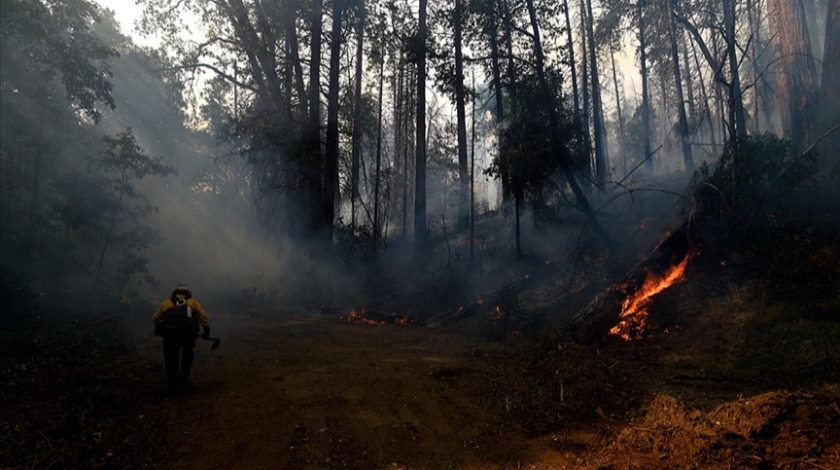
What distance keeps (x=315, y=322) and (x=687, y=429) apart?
11946mm

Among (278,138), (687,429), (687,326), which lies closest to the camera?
(687,429)

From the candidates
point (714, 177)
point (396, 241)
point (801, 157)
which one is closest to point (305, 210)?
point (396, 241)

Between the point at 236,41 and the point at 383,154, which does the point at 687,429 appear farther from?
the point at 383,154

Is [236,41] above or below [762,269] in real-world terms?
above

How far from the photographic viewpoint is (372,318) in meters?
15.8

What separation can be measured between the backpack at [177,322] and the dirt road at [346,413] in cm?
96

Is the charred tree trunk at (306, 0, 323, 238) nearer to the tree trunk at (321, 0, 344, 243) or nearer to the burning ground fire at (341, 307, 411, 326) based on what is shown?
the tree trunk at (321, 0, 344, 243)

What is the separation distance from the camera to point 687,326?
8969mm

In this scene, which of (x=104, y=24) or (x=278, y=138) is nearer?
(x=278, y=138)

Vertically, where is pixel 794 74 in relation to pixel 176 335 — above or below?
above

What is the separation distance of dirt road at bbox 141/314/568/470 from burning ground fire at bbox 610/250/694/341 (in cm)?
273

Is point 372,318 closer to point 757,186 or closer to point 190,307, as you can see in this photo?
point 190,307

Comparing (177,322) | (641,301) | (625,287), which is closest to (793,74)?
(625,287)

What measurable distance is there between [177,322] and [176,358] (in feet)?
1.86
